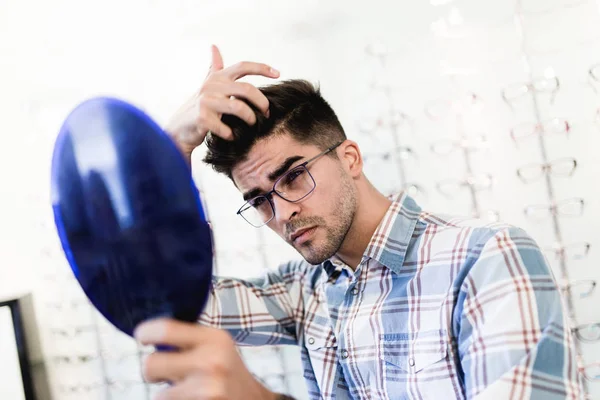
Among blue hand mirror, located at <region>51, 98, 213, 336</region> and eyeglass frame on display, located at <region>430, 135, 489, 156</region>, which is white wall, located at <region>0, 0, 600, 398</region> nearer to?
eyeglass frame on display, located at <region>430, 135, 489, 156</region>

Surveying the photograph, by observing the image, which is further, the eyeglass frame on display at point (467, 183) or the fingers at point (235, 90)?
the eyeglass frame on display at point (467, 183)

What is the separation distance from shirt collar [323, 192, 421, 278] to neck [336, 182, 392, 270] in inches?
2.0

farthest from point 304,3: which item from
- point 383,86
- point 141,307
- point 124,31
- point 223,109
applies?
point 141,307

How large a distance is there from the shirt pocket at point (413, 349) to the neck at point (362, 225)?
195mm

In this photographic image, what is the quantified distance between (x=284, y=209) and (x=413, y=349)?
0.35 metres

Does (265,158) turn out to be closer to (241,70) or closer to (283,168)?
(283,168)

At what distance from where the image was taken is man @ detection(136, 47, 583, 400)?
2.18 ft

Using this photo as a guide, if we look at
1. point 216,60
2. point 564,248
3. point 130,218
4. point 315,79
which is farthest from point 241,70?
point 564,248

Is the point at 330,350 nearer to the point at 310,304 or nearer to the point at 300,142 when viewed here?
the point at 310,304

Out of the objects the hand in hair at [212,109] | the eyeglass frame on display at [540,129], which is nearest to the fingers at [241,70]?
the hand in hair at [212,109]

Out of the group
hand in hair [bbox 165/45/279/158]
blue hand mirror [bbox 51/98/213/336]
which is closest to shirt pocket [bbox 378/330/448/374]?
hand in hair [bbox 165/45/279/158]

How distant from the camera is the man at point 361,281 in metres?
0.66

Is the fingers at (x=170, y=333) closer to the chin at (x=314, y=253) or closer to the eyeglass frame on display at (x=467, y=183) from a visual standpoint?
the chin at (x=314, y=253)

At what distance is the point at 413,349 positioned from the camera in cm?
84
